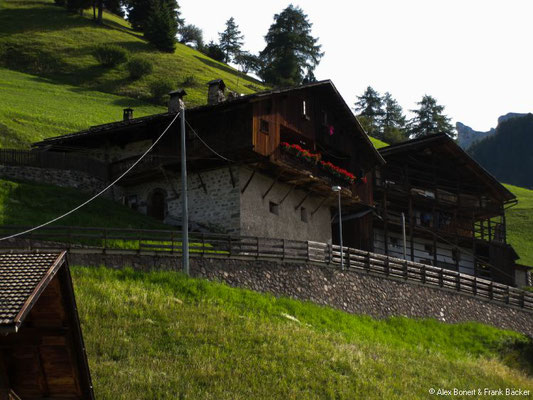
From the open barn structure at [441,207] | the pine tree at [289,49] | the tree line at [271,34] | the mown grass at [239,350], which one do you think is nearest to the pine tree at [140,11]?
the tree line at [271,34]

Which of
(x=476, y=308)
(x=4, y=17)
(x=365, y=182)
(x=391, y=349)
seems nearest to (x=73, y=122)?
(x=365, y=182)

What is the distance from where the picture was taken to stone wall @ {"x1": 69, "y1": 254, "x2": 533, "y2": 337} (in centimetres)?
2981

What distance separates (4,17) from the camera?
93.2 m

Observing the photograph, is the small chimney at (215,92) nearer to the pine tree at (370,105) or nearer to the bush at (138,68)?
the bush at (138,68)

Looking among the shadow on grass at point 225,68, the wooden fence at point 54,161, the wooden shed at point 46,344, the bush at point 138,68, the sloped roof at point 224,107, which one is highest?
the shadow on grass at point 225,68

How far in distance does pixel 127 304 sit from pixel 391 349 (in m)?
9.64

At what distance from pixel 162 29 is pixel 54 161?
57.5 metres

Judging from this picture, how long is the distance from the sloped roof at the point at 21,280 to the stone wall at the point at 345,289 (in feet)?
51.1

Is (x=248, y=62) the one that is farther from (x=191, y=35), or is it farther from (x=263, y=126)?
(x=263, y=126)

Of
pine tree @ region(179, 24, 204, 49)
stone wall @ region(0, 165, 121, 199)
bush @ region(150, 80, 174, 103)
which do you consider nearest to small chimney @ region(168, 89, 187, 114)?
stone wall @ region(0, 165, 121, 199)

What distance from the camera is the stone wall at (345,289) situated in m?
29.8

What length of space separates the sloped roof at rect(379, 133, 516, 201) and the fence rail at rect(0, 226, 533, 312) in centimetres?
1087

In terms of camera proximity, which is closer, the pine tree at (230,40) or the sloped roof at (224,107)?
the sloped roof at (224,107)

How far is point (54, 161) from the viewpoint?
39.3 metres
